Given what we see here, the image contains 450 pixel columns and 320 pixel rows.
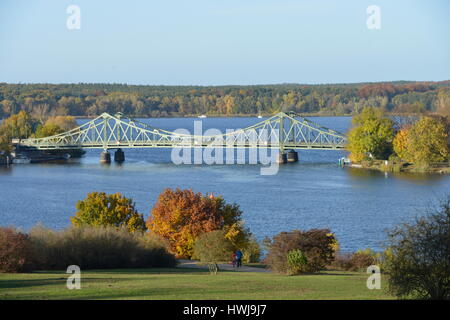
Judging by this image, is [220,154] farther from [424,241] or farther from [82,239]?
[424,241]

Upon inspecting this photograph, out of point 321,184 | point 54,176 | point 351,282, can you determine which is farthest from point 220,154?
point 351,282

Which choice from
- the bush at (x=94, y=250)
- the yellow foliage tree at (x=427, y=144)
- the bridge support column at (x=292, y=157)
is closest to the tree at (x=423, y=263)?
the bush at (x=94, y=250)

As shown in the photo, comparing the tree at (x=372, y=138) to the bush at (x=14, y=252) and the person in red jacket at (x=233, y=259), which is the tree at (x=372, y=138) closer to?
the person in red jacket at (x=233, y=259)

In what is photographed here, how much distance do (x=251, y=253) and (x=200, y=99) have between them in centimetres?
14704

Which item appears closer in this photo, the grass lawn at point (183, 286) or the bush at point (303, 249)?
the grass lawn at point (183, 286)

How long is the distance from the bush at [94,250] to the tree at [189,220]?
4.12 m

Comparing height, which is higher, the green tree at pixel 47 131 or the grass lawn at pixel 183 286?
the green tree at pixel 47 131

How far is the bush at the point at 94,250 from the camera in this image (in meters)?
20.8

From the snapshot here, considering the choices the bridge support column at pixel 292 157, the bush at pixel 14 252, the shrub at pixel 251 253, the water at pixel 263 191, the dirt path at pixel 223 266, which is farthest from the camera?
the bridge support column at pixel 292 157

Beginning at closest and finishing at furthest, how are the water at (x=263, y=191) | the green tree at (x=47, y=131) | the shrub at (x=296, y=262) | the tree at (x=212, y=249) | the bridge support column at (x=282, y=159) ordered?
the shrub at (x=296, y=262) → the tree at (x=212, y=249) → the water at (x=263, y=191) → the bridge support column at (x=282, y=159) → the green tree at (x=47, y=131)

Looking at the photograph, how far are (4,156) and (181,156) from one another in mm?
15386

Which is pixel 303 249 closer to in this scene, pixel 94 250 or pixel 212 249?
pixel 212 249

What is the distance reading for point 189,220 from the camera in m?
27.6
